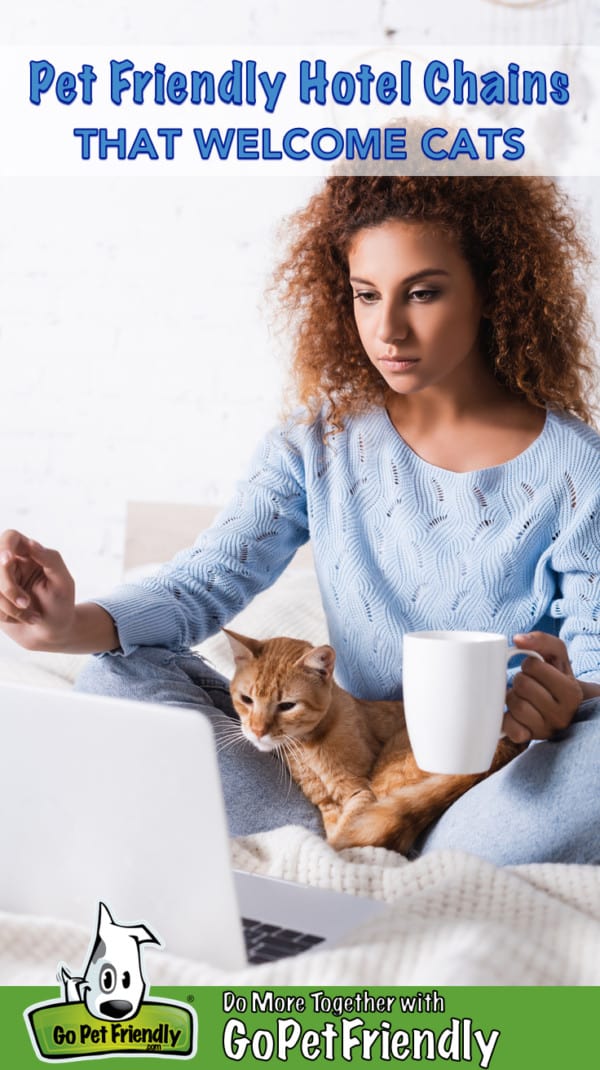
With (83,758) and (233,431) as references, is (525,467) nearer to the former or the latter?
(83,758)

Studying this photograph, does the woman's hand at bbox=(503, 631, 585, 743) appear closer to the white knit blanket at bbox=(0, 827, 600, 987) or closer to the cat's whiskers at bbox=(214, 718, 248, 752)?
the white knit blanket at bbox=(0, 827, 600, 987)

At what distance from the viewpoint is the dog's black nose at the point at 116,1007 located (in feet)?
2.08

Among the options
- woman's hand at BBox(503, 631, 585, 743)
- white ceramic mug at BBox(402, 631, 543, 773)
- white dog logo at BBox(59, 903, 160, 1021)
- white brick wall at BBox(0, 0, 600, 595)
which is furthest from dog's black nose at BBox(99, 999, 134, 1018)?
white brick wall at BBox(0, 0, 600, 595)

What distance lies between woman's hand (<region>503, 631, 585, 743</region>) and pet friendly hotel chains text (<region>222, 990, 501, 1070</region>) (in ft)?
1.31

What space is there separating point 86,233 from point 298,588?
100cm

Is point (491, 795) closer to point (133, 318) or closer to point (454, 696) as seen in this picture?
point (454, 696)

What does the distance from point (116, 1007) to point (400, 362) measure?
0.76 metres

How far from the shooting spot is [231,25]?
2.15m

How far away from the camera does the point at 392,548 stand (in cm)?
132

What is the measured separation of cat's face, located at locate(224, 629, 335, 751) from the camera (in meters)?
1.19

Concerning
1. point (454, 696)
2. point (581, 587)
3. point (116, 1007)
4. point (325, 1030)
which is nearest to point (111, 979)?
point (116, 1007)

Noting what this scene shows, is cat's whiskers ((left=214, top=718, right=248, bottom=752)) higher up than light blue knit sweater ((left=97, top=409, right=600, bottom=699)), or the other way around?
light blue knit sweater ((left=97, top=409, right=600, bottom=699))

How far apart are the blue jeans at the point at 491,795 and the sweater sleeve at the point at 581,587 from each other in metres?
0.14

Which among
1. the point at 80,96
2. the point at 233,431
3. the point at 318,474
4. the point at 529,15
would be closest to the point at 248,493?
the point at 318,474
